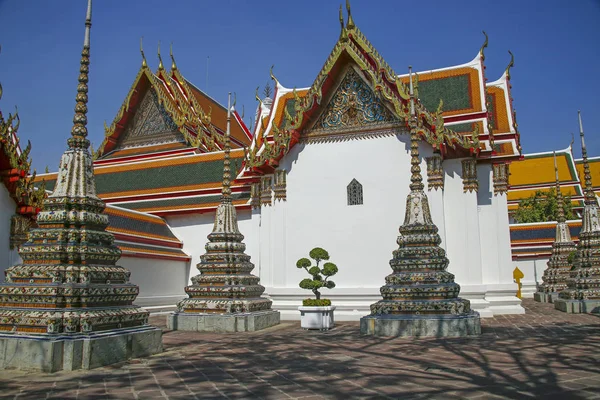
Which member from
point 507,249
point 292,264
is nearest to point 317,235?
point 292,264

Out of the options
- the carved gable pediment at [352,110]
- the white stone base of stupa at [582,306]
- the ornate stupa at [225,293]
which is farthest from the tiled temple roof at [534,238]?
the ornate stupa at [225,293]

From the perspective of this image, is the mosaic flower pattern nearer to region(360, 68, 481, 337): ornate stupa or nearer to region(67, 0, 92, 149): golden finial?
region(360, 68, 481, 337): ornate stupa

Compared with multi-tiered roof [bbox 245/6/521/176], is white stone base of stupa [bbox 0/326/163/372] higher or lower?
lower

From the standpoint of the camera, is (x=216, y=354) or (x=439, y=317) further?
(x=439, y=317)

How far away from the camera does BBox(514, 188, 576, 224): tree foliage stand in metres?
28.3

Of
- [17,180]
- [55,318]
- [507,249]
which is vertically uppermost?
[17,180]

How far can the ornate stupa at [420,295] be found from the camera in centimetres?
862

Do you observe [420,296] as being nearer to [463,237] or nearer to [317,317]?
[317,317]

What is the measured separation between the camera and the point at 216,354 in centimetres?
726

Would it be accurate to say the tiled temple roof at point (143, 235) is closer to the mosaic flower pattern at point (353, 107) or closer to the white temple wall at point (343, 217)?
the white temple wall at point (343, 217)

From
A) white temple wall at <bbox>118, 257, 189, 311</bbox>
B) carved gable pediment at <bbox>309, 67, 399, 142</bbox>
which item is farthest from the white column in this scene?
white temple wall at <bbox>118, 257, 189, 311</bbox>

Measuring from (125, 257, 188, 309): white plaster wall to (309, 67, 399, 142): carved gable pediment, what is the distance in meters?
5.95

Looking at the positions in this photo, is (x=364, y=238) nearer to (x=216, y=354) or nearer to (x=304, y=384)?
(x=216, y=354)

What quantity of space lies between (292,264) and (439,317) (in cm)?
564
